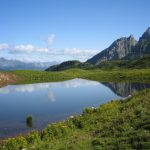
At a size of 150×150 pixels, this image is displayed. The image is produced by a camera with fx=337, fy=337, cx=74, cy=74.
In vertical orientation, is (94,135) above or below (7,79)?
below

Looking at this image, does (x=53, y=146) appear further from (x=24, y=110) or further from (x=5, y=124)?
(x=24, y=110)

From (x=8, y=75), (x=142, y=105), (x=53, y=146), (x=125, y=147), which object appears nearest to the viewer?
(x=125, y=147)

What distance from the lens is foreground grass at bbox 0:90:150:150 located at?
23.6 metres

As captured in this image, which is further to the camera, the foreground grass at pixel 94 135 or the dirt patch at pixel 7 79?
the dirt patch at pixel 7 79

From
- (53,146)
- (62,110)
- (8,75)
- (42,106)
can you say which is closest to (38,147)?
(53,146)

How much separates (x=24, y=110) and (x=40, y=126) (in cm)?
1591

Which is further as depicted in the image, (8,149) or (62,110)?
(62,110)

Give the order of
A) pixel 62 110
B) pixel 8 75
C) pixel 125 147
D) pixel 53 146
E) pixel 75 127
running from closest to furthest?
pixel 125 147, pixel 53 146, pixel 75 127, pixel 62 110, pixel 8 75

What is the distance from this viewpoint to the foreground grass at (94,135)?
23597mm

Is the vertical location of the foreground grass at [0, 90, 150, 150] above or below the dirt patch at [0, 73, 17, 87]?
below

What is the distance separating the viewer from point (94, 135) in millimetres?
28719

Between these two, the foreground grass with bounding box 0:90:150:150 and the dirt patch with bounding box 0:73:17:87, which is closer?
the foreground grass with bounding box 0:90:150:150

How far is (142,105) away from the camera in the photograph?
3791cm

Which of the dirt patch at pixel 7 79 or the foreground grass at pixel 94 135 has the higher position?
the dirt patch at pixel 7 79
